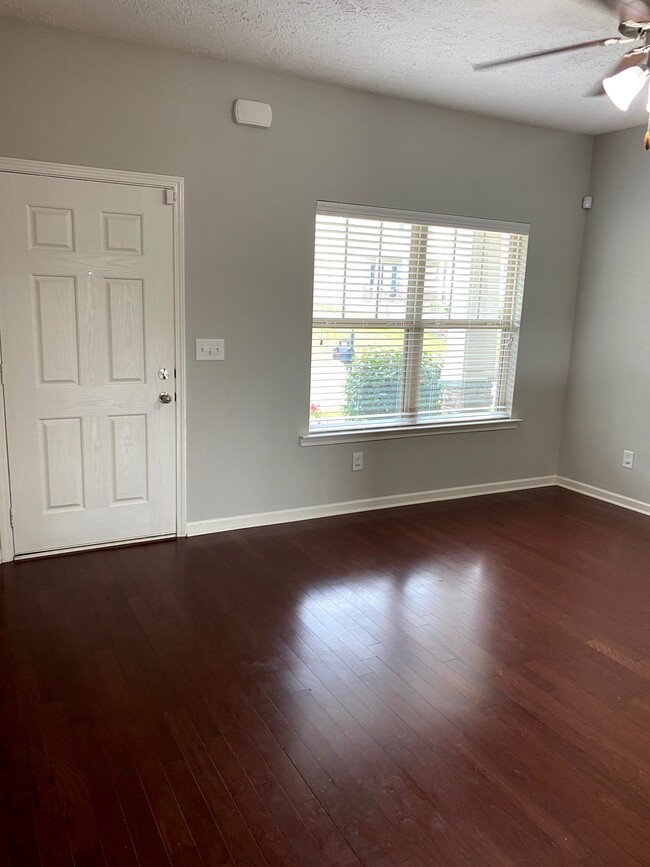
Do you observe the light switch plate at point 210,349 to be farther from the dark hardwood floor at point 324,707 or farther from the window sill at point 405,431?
the dark hardwood floor at point 324,707

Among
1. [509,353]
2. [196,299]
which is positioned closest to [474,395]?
[509,353]

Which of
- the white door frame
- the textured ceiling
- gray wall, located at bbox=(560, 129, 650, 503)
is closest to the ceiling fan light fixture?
the textured ceiling

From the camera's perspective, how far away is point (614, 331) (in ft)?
15.9

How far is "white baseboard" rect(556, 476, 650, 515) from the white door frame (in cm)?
316

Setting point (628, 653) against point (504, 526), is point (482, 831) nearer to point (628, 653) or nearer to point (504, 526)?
point (628, 653)

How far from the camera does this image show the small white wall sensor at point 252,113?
3.55 metres

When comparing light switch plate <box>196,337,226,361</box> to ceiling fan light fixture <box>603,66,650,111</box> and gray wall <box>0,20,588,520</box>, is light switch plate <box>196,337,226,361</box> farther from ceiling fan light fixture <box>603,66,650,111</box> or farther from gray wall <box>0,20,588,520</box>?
ceiling fan light fixture <box>603,66,650,111</box>

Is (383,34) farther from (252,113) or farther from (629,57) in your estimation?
(629,57)

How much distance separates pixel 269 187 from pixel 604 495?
336 centimetres

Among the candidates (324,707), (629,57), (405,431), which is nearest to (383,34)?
(629,57)

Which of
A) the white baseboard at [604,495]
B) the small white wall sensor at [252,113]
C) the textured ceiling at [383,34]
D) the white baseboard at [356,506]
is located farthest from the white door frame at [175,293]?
the white baseboard at [604,495]

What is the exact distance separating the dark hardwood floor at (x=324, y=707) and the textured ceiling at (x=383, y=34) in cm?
266

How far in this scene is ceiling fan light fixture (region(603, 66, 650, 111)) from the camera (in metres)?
2.30

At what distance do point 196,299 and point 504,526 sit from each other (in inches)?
96.6
